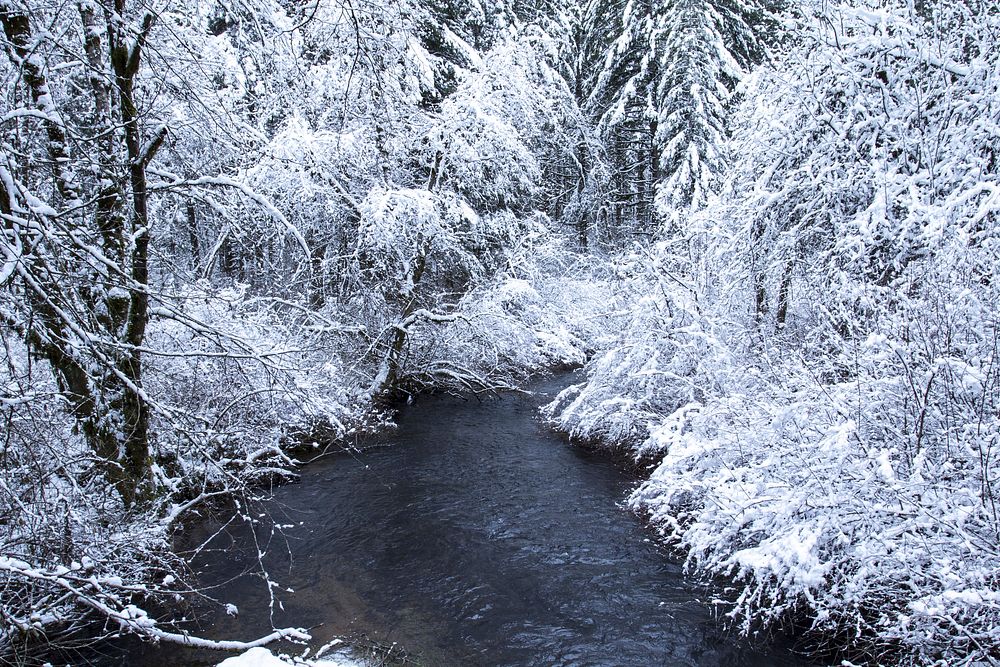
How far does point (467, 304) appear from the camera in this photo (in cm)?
1447

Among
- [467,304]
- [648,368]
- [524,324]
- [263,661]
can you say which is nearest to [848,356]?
[648,368]

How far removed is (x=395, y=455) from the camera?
408 inches

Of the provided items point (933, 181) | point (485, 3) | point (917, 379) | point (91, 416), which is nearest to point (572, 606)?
point (917, 379)

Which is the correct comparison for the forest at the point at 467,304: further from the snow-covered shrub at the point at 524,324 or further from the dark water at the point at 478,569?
the dark water at the point at 478,569

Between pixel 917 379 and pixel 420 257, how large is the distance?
1031 centimetres

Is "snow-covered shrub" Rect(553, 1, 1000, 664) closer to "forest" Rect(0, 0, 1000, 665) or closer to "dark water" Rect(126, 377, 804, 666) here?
"forest" Rect(0, 0, 1000, 665)

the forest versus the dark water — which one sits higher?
the forest

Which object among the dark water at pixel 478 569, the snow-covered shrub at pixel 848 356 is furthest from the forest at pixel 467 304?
the dark water at pixel 478 569

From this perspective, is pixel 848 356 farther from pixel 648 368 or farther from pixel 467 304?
pixel 467 304

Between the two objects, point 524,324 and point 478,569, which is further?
point 524,324

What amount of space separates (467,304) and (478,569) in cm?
837

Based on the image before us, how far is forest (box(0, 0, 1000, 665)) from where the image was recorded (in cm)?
416

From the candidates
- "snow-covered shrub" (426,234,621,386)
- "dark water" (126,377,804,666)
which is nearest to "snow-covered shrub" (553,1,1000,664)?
"dark water" (126,377,804,666)

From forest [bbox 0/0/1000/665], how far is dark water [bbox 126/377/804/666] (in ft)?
1.68
